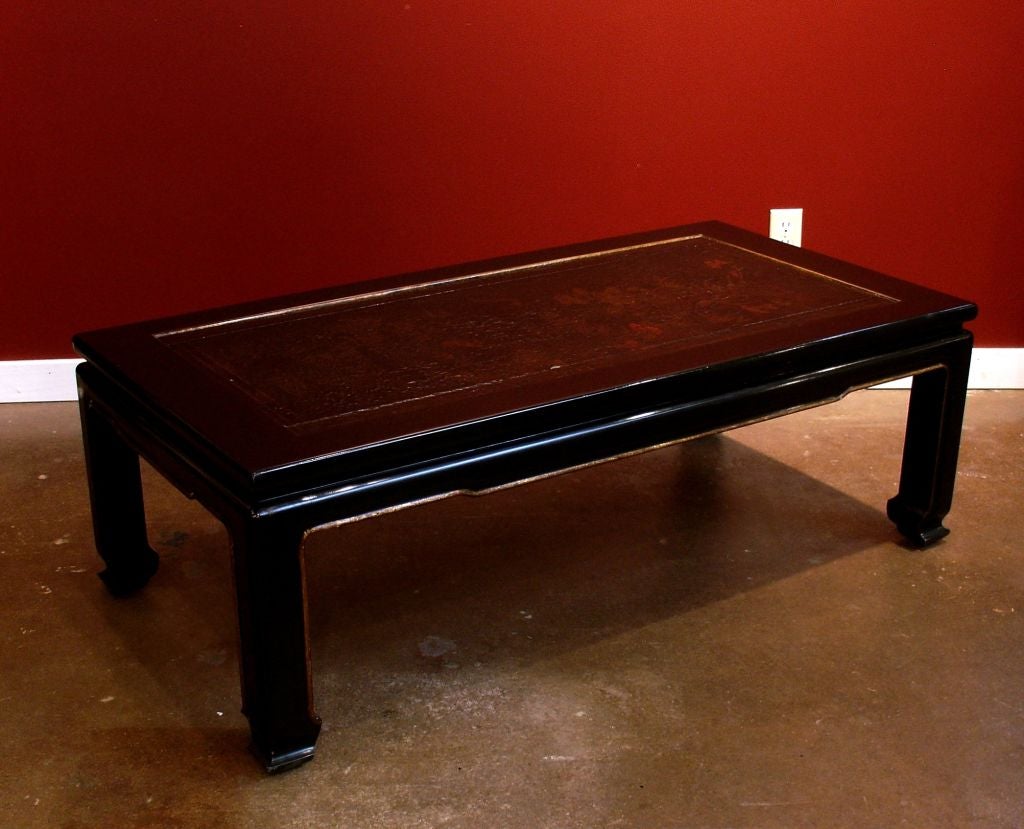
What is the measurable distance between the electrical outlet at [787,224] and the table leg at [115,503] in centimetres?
146

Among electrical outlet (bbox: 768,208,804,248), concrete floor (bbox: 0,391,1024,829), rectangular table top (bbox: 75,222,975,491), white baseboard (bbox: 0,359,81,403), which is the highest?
rectangular table top (bbox: 75,222,975,491)

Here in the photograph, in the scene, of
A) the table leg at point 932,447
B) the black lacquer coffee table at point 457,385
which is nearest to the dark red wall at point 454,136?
the black lacquer coffee table at point 457,385

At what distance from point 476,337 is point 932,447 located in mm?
794

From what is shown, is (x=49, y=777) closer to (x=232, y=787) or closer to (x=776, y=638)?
(x=232, y=787)

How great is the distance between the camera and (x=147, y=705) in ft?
6.30

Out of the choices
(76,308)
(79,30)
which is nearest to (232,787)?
(76,308)

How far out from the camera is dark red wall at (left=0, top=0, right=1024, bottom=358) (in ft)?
8.87

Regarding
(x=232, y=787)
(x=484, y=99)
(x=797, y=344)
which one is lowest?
(x=232, y=787)

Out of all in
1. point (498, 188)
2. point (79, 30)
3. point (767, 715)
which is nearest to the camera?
point (767, 715)

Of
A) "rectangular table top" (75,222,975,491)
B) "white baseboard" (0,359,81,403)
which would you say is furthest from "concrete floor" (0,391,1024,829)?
"rectangular table top" (75,222,975,491)

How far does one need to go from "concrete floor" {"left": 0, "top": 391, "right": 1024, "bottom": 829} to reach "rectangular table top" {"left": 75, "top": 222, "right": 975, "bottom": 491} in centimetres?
42

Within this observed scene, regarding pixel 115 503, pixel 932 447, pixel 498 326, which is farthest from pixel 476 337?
pixel 932 447

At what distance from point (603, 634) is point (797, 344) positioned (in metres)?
0.52

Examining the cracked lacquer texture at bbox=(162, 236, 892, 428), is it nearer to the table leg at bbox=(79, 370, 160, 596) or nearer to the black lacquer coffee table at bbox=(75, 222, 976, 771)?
the black lacquer coffee table at bbox=(75, 222, 976, 771)
